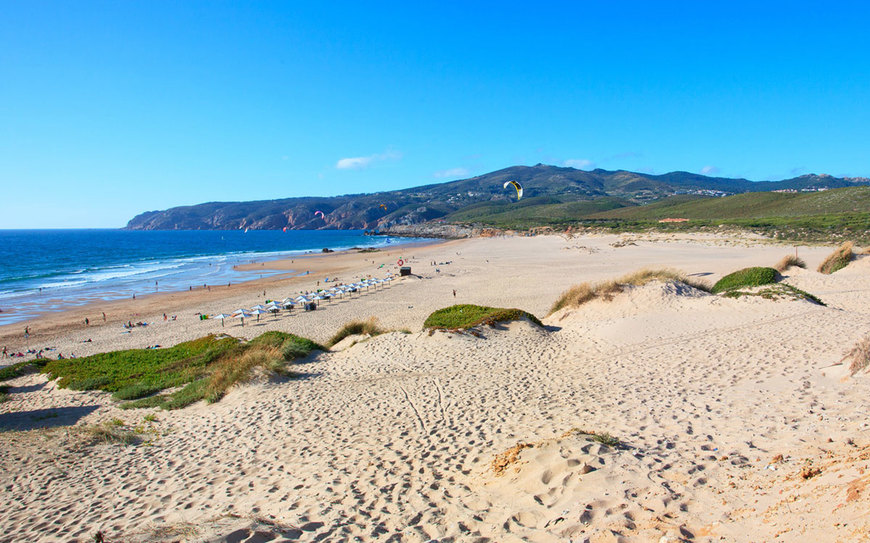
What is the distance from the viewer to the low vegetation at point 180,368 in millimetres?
10328

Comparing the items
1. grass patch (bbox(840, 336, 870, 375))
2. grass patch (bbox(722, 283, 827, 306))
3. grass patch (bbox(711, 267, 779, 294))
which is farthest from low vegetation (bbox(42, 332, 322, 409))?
grass patch (bbox(711, 267, 779, 294))

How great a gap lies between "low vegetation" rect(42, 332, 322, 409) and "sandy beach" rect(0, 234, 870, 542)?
1.42 feet

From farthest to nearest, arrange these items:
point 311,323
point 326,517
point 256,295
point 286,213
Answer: point 286,213, point 256,295, point 311,323, point 326,517

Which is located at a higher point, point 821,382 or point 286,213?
point 286,213

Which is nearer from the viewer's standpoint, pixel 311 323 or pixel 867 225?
pixel 311 323

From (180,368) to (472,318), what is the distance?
8360 millimetres

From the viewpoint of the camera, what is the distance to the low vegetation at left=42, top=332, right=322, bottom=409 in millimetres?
10328

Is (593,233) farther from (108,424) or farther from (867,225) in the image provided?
(108,424)

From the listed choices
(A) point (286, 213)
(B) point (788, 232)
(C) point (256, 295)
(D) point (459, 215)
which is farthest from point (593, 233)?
(A) point (286, 213)

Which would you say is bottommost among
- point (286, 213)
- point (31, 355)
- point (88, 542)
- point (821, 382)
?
point (31, 355)

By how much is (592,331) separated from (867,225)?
45.4 m

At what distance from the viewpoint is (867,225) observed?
41719 mm

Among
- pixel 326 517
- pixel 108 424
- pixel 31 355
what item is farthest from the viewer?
pixel 31 355

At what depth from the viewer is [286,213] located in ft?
599
